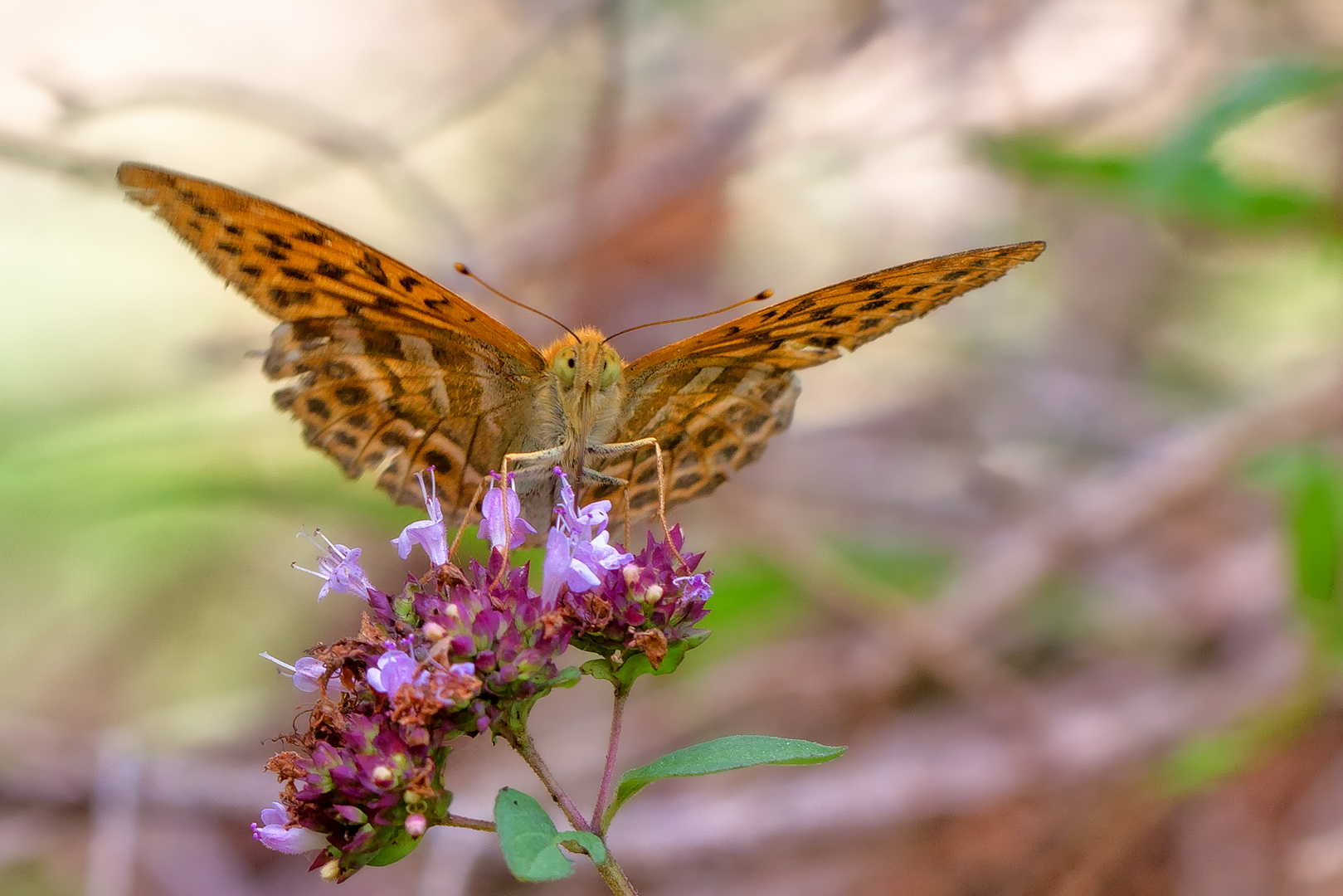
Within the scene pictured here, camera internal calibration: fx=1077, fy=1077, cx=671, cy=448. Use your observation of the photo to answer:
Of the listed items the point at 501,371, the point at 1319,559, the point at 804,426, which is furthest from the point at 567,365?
the point at 804,426

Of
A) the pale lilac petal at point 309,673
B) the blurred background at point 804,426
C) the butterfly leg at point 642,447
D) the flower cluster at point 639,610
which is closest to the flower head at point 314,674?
the pale lilac petal at point 309,673

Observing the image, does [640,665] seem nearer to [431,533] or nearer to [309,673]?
[431,533]

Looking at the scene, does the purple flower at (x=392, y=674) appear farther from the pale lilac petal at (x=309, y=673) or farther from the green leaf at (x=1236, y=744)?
the green leaf at (x=1236, y=744)

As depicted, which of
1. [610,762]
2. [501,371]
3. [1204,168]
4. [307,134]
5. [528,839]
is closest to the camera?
[528,839]

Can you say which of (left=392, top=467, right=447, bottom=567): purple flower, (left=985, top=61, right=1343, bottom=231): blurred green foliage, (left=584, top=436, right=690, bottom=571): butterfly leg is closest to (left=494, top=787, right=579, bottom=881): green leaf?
(left=392, top=467, right=447, bottom=567): purple flower

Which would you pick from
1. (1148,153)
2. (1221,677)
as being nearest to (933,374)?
(1148,153)

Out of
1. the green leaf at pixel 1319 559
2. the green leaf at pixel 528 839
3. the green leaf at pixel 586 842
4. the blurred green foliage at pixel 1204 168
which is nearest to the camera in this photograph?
the green leaf at pixel 528 839
